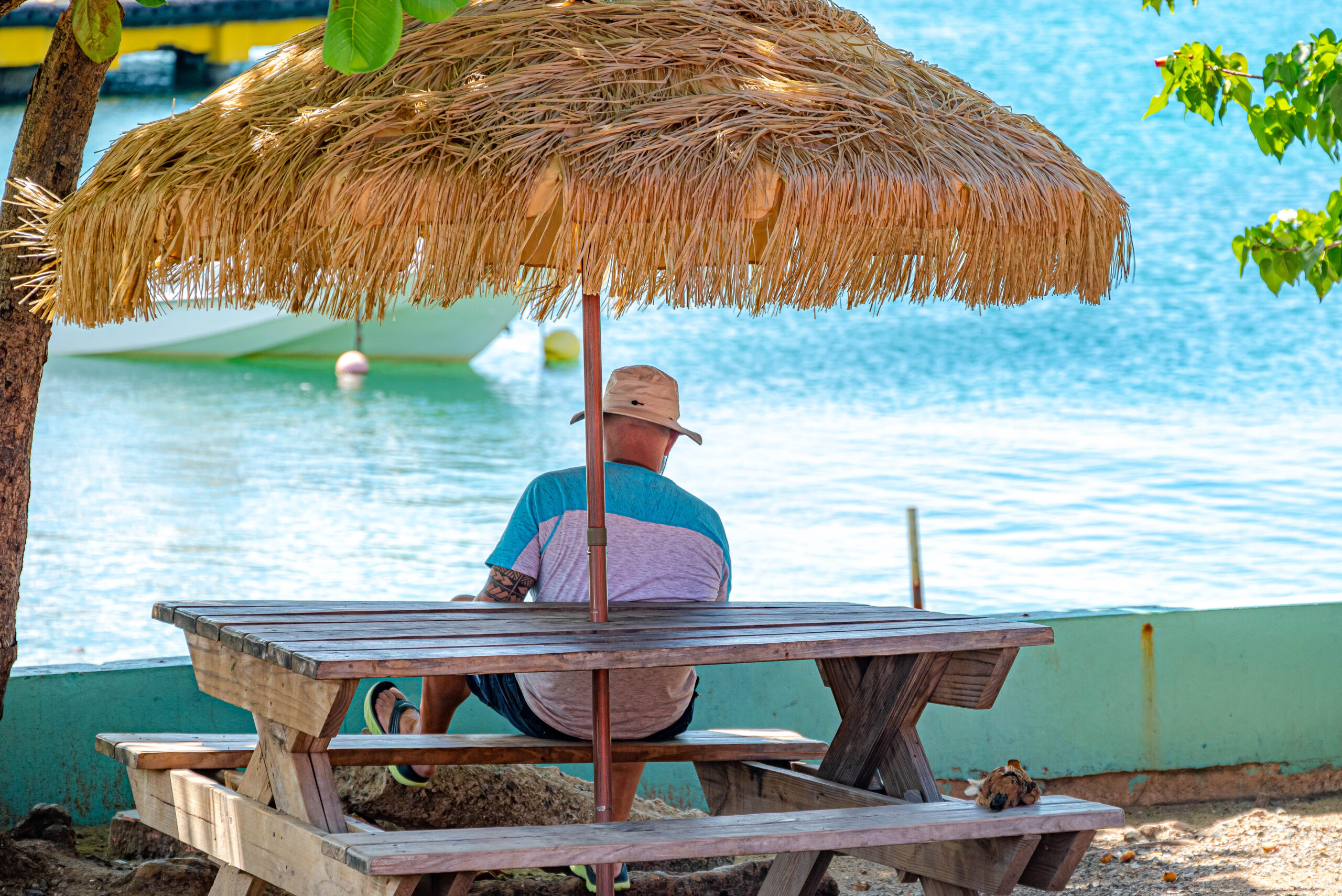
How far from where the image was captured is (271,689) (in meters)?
2.25

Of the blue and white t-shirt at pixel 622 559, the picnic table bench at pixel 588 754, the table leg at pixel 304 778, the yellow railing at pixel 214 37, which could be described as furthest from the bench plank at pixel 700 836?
the yellow railing at pixel 214 37

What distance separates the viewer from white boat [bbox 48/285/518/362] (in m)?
27.0

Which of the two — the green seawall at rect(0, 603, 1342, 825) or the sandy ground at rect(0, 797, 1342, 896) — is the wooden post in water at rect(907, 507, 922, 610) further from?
the sandy ground at rect(0, 797, 1342, 896)

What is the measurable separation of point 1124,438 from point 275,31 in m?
18.3

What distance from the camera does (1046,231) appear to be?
7.41 feet

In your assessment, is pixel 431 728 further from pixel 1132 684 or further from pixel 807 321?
pixel 807 321

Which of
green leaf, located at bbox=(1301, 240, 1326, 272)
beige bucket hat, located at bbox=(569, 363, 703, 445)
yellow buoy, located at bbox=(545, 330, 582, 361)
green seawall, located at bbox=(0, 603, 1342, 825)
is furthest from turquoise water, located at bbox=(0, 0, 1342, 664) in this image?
beige bucket hat, located at bbox=(569, 363, 703, 445)

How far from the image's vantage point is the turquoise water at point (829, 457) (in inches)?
318

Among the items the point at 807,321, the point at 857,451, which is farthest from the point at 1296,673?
the point at 807,321

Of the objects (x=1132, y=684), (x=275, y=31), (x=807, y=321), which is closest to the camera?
(x=1132, y=684)

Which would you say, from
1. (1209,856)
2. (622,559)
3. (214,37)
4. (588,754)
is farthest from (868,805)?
(214,37)

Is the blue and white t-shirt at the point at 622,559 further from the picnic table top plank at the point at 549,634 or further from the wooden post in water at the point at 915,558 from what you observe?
the wooden post in water at the point at 915,558

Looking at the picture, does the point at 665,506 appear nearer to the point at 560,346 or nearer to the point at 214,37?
the point at 214,37

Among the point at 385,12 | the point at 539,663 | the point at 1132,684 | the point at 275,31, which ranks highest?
the point at 275,31
